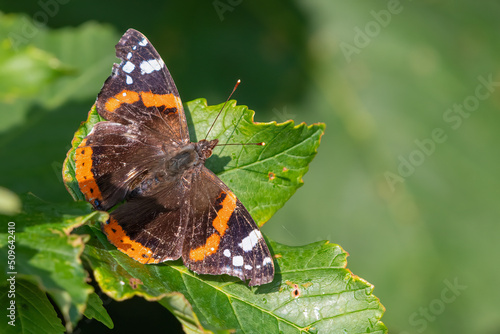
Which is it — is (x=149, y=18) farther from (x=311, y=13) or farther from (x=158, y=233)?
(x=158, y=233)

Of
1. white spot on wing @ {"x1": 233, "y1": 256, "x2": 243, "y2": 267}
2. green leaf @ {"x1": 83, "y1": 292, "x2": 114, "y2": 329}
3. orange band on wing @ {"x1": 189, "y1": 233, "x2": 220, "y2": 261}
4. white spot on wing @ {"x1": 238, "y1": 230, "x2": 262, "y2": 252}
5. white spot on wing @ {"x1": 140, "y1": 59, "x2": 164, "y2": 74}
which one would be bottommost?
green leaf @ {"x1": 83, "y1": 292, "x2": 114, "y2": 329}

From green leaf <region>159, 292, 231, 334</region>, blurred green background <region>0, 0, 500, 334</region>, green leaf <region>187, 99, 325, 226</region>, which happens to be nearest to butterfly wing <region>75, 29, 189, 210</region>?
green leaf <region>187, 99, 325, 226</region>

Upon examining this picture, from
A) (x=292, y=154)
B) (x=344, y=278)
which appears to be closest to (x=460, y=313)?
(x=344, y=278)

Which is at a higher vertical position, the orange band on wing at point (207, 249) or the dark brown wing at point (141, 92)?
the dark brown wing at point (141, 92)

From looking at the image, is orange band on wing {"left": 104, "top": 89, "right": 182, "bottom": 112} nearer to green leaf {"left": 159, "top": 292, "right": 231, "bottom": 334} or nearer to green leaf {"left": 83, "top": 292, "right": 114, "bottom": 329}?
green leaf {"left": 83, "top": 292, "right": 114, "bottom": 329}

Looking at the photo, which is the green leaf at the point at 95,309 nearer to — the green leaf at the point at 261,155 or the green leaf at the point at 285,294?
the green leaf at the point at 285,294

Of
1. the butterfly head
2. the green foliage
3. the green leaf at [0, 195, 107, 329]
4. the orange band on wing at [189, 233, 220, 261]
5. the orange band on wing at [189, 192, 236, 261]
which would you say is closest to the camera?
the green leaf at [0, 195, 107, 329]

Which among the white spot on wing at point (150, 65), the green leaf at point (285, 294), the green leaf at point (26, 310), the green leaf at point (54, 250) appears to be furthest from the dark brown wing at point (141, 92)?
the green leaf at point (26, 310)
